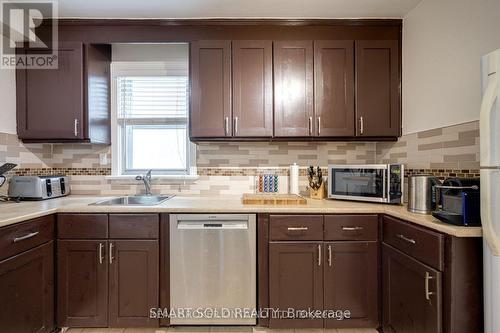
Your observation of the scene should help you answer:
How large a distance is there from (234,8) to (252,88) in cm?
62

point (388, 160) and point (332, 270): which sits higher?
point (388, 160)

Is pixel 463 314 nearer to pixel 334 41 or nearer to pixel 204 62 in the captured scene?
pixel 334 41

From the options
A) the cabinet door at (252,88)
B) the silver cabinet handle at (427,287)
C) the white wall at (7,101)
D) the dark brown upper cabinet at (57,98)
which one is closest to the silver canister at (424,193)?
the silver cabinet handle at (427,287)

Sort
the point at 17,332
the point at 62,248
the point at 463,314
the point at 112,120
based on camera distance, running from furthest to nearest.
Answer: the point at 112,120 < the point at 62,248 < the point at 17,332 < the point at 463,314

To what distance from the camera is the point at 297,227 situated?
6.00 feet

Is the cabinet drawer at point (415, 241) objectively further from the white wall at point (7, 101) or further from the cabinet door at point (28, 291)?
the white wall at point (7, 101)

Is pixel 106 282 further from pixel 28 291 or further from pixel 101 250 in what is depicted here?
pixel 28 291

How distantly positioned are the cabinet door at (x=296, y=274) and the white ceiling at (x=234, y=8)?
179cm

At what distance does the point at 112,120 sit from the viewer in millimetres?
2541

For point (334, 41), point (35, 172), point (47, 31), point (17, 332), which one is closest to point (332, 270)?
point (334, 41)

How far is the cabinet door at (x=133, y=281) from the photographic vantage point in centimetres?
183

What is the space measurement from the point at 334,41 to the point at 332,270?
1794mm

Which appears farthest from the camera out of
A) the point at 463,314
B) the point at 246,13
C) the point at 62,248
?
the point at 246,13

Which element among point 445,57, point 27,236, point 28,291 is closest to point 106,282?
point 28,291
